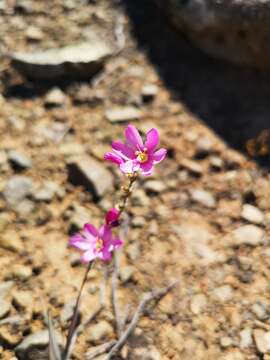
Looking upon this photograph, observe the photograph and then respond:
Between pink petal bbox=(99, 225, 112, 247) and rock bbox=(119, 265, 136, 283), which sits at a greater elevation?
pink petal bbox=(99, 225, 112, 247)

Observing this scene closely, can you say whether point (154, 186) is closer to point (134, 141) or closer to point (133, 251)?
point (133, 251)

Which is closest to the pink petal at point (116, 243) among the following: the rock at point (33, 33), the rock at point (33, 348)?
the rock at point (33, 348)

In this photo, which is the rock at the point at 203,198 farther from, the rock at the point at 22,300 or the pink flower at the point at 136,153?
the rock at the point at 22,300

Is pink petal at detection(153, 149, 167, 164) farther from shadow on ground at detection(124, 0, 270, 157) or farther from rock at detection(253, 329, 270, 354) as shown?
shadow on ground at detection(124, 0, 270, 157)

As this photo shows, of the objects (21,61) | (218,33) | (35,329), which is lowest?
(35,329)

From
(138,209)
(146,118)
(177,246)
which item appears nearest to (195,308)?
(177,246)

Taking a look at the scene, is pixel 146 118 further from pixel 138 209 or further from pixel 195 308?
pixel 195 308

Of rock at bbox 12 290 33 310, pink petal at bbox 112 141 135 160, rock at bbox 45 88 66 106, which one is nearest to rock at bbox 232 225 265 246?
pink petal at bbox 112 141 135 160
